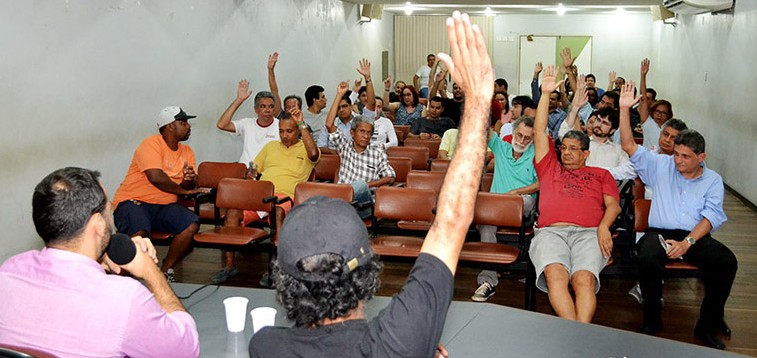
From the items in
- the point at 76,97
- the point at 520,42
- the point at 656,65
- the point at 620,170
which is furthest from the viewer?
the point at 520,42

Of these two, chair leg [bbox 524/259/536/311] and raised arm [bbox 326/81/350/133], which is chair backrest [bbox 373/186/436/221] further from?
raised arm [bbox 326/81/350/133]

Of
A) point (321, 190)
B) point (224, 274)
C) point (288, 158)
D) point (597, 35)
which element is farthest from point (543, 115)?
point (597, 35)

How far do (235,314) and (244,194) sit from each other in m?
2.99

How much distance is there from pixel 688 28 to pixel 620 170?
9480mm

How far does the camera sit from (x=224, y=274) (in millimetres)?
5809

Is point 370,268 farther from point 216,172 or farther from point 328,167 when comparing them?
point 328,167

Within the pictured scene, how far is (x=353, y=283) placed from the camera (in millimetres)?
1457

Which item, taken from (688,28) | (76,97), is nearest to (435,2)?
(688,28)

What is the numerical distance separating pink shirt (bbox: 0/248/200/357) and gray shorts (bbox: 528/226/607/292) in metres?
2.93

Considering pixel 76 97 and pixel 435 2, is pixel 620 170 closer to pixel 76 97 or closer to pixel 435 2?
pixel 76 97

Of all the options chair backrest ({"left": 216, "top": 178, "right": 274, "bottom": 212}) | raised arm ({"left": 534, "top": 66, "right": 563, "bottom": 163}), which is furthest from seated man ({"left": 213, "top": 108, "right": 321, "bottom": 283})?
raised arm ({"left": 534, "top": 66, "right": 563, "bottom": 163})

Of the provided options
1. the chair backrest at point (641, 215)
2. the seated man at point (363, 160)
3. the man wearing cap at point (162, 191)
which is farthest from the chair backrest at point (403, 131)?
the chair backrest at point (641, 215)

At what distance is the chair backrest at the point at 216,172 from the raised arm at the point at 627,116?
9.74 ft

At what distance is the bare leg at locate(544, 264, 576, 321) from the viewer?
431 cm
